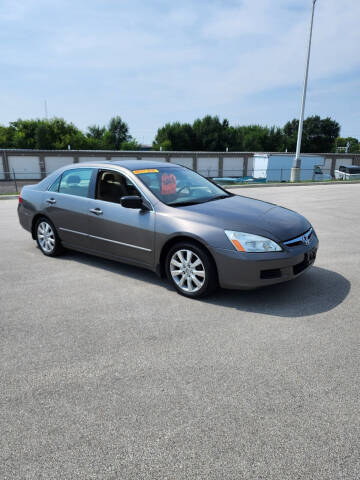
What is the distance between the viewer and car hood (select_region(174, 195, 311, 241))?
424cm

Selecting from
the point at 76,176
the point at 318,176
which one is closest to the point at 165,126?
the point at 318,176

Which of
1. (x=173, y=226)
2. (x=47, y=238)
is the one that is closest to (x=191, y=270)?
(x=173, y=226)

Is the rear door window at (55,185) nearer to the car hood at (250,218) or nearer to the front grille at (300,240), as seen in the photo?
the car hood at (250,218)

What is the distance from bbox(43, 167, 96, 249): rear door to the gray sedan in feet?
0.05

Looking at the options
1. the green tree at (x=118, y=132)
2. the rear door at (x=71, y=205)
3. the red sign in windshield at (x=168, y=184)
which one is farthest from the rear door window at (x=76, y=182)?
the green tree at (x=118, y=132)

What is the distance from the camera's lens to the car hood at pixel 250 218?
4.24m

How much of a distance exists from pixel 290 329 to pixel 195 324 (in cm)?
94

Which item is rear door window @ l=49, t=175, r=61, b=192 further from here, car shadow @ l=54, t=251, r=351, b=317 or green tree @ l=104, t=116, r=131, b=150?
green tree @ l=104, t=116, r=131, b=150

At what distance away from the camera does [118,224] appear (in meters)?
5.01

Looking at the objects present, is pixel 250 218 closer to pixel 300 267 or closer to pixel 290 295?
pixel 300 267

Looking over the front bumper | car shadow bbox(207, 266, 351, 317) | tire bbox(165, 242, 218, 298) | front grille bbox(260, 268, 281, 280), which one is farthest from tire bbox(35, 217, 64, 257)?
front grille bbox(260, 268, 281, 280)

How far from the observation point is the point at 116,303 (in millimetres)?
4359

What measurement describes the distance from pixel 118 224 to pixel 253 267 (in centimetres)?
195

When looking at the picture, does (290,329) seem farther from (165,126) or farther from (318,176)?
(165,126)
